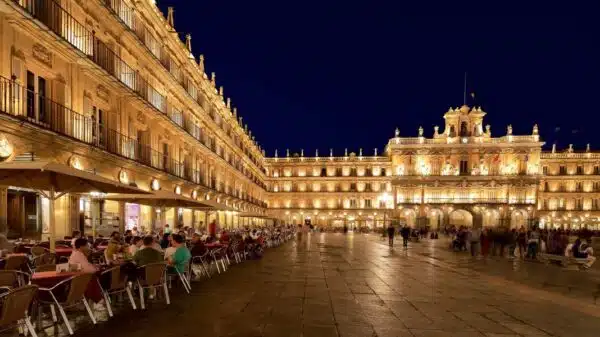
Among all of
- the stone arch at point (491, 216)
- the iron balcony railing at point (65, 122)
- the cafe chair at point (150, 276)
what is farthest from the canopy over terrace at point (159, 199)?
the stone arch at point (491, 216)

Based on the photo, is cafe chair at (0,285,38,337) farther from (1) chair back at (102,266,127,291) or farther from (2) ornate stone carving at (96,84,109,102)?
(2) ornate stone carving at (96,84,109,102)

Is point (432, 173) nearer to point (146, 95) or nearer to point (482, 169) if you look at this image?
point (482, 169)

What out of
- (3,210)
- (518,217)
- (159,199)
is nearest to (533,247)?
(159,199)

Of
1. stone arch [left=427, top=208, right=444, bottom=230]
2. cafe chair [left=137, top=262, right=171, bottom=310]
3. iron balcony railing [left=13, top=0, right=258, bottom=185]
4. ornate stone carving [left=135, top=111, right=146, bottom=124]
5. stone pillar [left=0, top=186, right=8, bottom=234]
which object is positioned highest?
iron balcony railing [left=13, top=0, right=258, bottom=185]

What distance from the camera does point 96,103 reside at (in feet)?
60.6

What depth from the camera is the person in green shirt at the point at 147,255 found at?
915 cm

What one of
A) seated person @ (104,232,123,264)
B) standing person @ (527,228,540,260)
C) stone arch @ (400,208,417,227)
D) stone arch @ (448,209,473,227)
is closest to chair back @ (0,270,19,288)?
seated person @ (104,232,123,264)

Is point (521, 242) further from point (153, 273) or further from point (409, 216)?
point (409, 216)

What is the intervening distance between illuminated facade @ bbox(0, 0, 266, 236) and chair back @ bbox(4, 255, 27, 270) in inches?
187

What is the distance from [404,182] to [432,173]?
5.22 metres

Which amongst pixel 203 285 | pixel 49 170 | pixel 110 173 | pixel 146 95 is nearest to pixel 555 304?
pixel 203 285

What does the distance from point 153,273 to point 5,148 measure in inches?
277

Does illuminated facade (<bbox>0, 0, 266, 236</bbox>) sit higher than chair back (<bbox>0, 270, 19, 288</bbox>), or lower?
higher

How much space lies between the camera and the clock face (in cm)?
1250
